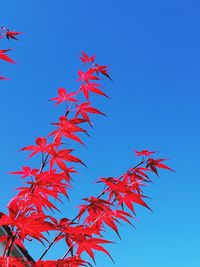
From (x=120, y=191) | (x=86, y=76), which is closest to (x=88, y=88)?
(x=86, y=76)

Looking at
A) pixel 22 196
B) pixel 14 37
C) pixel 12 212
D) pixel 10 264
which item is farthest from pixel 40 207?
pixel 14 37

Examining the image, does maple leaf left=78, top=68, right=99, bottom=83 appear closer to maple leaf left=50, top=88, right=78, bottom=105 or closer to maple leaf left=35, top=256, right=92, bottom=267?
maple leaf left=50, top=88, right=78, bottom=105

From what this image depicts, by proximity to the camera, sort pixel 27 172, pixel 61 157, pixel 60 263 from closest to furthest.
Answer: pixel 60 263, pixel 61 157, pixel 27 172

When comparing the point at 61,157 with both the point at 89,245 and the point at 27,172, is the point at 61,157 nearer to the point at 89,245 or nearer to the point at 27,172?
the point at 27,172

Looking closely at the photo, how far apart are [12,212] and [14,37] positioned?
230 cm

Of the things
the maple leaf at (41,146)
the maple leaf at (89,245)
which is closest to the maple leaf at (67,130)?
the maple leaf at (41,146)

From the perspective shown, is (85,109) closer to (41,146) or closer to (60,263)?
(41,146)

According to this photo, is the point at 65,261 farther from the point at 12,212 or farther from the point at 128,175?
the point at 128,175

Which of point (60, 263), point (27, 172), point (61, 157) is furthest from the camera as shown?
point (27, 172)

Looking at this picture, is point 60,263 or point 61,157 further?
point 61,157

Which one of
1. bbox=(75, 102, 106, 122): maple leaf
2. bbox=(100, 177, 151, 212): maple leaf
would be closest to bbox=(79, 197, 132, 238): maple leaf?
bbox=(100, 177, 151, 212): maple leaf

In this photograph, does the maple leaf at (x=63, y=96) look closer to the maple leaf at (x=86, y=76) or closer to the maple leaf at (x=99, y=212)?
the maple leaf at (x=86, y=76)

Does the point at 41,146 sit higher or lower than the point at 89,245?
higher

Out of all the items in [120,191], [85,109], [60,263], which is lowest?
[60,263]
